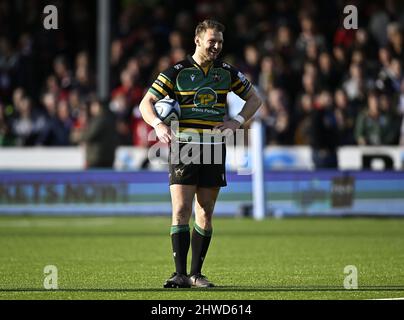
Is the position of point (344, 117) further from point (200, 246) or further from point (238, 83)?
point (200, 246)

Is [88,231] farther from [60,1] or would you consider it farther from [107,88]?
[60,1]

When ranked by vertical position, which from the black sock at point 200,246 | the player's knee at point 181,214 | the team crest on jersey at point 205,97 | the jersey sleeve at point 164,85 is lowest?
the black sock at point 200,246

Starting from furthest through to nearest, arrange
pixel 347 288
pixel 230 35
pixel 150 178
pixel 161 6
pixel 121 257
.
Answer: pixel 161 6 < pixel 230 35 < pixel 150 178 < pixel 121 257 < pixel 347 288

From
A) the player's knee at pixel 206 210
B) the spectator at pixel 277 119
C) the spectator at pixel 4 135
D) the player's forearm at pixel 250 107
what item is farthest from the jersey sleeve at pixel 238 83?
the spectator at pixel 4 135

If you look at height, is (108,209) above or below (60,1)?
below

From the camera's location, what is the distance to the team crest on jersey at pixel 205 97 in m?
9.73

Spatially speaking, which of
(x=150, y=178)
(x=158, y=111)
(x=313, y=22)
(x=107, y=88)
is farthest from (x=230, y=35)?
(x=158, y=111)

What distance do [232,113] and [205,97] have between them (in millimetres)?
11237

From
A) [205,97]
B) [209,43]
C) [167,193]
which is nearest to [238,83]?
[205,97]

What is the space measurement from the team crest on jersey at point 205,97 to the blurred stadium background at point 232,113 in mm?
7113

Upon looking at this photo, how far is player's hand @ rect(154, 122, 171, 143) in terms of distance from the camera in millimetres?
9414

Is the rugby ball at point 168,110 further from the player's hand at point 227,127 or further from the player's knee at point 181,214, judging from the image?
the player's knee at point 181,214
